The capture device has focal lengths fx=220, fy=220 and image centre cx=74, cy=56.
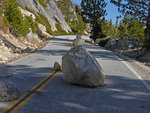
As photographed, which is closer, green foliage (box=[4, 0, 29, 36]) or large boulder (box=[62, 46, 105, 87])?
large boulder (box=[62, 46, 105, 87])

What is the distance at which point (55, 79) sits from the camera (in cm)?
Answer: 794

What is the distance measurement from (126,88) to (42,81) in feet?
9.13

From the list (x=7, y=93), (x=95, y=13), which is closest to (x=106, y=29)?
(x=95, y=13)

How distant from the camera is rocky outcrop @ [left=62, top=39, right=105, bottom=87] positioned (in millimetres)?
6562

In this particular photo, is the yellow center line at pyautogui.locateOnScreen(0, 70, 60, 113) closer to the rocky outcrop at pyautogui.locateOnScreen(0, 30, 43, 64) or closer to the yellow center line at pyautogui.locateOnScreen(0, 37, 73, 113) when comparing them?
the yellow center line at pyautogui.locateOnScreen(0, 37, 73, 113)

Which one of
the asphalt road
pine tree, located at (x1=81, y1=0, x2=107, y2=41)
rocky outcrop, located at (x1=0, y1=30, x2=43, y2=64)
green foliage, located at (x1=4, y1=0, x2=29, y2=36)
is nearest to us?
the asphalt road

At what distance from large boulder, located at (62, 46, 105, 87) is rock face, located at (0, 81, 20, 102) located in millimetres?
1928

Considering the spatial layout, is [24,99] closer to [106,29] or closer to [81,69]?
[81,69]

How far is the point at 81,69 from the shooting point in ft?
21.5

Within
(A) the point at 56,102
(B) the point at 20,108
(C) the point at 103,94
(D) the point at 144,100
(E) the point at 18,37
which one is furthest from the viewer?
(E) the point at 18,37

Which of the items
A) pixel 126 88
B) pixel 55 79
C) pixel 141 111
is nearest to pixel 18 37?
pixel 55 79

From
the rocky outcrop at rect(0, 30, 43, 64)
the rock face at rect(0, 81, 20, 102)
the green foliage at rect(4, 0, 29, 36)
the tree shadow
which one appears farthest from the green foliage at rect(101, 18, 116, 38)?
the rock face at rect(0, 81, 20, 102)

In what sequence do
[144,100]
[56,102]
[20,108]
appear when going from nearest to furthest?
[20,108]
[56,102]
[144,100]

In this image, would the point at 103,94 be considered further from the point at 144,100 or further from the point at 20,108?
the point at 20,108
